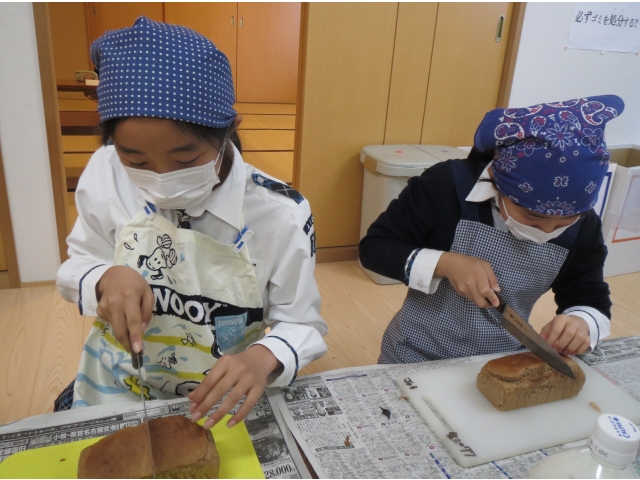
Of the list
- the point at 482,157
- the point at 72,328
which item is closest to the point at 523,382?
the point at 482,157

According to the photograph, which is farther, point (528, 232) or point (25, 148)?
point (25, 148)

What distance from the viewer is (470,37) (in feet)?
8.14

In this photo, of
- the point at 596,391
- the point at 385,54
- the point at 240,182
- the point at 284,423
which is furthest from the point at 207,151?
the point at 385,54

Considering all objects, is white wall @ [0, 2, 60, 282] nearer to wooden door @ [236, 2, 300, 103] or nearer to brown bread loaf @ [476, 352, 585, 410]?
brown bread loaf @ [476, 352, 585, 410]

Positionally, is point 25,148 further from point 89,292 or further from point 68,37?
point 68,37

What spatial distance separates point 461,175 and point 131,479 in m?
0.77

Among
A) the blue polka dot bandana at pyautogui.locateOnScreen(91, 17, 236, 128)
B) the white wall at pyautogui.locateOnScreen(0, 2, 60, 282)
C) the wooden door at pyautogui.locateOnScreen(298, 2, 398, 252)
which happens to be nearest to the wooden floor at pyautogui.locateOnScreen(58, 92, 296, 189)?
the wooden door at pyautogui.locateOnScreen(298, 2, 398, 252)

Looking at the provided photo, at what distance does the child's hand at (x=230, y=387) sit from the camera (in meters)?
0.66

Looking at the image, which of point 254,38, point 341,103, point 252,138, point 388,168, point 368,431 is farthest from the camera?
point 254,38

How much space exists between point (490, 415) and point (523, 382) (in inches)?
3.0

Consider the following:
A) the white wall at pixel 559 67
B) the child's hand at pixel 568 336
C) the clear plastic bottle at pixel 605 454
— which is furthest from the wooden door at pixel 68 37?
the clear plastic bottle at pixel 605 454

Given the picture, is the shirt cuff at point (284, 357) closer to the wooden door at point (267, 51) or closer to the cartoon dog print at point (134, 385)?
the cartoon dog print at point (134, 385)

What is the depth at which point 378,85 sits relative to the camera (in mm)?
2412

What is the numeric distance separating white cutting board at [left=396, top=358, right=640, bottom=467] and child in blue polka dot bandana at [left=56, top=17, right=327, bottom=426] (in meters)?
0.20
